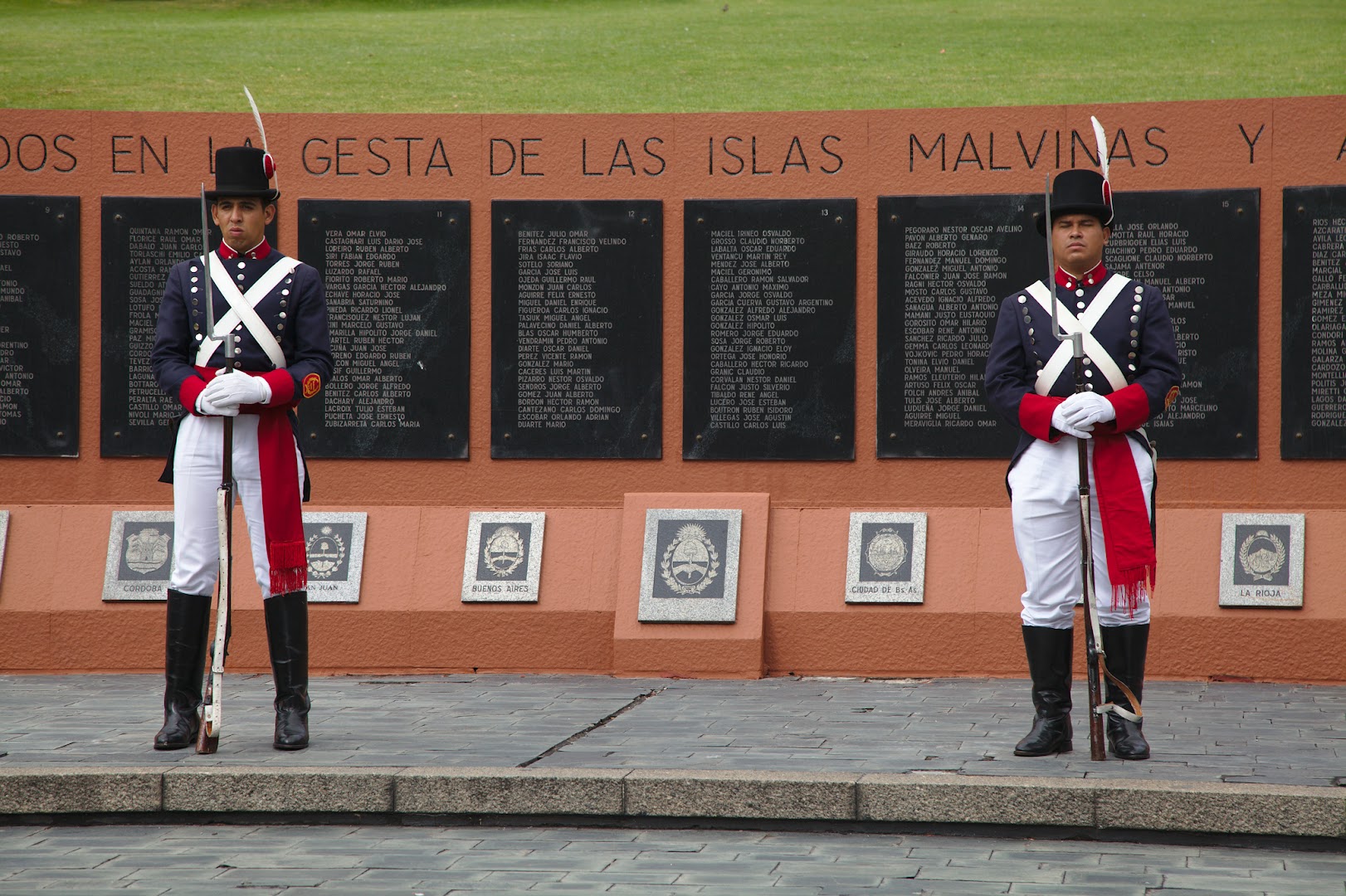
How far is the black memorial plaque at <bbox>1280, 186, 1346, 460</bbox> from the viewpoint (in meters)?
7.22

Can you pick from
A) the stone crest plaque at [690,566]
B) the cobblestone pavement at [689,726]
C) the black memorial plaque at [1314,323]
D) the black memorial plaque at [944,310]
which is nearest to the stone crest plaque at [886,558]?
the black memorial plaque at [944,310]

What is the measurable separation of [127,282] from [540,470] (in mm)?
2265

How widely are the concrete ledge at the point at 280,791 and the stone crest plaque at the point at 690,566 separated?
2670 mm

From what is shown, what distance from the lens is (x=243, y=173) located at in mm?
5582

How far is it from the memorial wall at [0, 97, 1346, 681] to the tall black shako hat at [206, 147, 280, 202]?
218 cm

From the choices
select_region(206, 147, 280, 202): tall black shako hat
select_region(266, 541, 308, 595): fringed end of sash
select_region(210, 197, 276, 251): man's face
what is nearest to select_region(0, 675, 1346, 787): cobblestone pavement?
select_region(266, 541, 308, 595): fringed end of sash

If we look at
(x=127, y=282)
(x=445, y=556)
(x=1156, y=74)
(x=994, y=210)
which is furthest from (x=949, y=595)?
(x=1156, y=74)

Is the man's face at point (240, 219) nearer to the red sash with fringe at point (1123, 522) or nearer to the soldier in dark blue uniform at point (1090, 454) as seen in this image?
the soldier in dark blue uniform at point (1090, 454)

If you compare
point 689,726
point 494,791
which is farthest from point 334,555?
point 494,791

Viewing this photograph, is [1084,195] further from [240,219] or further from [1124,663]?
[240,219]

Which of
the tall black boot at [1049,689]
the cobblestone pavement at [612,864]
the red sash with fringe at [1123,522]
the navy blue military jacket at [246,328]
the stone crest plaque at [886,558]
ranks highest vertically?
the navy blue military jacket at [246,328]

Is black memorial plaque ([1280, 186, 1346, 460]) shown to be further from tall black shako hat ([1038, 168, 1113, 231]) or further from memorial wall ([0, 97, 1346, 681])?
tall black shako hat ([1038, 168, 1113, 231])

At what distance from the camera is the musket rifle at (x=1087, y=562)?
512 cm

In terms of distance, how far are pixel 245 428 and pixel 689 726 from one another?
1971mm
